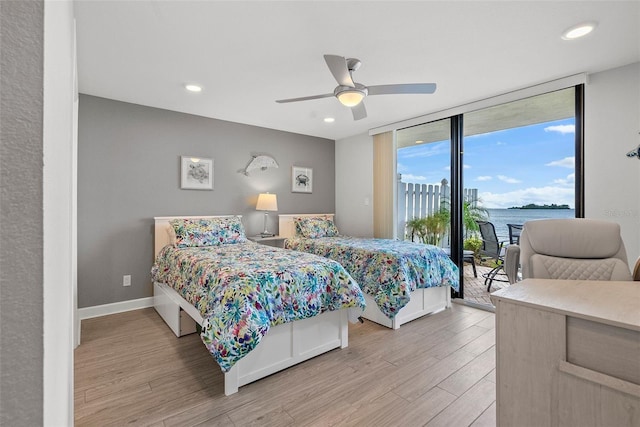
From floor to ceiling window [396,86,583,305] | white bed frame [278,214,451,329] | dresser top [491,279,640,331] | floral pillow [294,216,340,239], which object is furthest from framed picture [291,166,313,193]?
dresser top [491,279,640,331]

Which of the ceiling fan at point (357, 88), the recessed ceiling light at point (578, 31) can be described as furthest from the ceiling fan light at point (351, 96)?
the recessed ceiling light at point (578, 31)

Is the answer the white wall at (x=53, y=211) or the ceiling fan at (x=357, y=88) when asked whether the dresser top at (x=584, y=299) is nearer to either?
the white wall at (x=53, y=211)

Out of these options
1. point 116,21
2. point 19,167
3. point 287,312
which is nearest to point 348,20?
point 116,21

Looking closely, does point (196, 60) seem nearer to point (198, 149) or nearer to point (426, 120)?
point (198, 149)

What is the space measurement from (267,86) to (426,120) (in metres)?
2.17

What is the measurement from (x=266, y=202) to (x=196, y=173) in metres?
1.00

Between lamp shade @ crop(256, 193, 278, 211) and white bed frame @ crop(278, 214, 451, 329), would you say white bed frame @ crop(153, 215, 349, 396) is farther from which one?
lamp shade @ crop(256, 193, 278, 211)

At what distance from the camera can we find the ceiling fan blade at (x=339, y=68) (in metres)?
2.00

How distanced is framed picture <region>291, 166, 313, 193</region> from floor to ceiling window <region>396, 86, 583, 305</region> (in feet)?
4.85

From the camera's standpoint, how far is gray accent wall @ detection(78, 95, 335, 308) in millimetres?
3287

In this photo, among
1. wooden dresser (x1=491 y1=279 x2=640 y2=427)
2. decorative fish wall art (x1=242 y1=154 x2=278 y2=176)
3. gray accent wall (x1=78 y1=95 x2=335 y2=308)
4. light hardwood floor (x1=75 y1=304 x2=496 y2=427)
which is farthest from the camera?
decorative fish wall art (x1=242 y1=154 x2=278 y2=176)

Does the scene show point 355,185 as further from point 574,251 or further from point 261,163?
point 574,251

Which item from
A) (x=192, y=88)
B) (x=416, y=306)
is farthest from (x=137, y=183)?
(x=416, y=306)

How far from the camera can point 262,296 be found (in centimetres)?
201
